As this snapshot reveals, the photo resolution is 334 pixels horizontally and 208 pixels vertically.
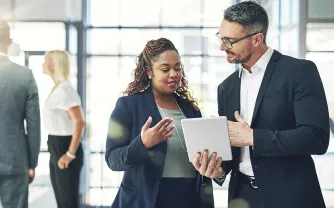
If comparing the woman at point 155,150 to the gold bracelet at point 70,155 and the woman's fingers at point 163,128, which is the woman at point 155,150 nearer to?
the woman's fingers at point 163,128

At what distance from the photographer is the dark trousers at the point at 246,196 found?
1.56m

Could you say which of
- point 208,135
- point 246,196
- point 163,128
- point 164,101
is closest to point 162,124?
point 163,128

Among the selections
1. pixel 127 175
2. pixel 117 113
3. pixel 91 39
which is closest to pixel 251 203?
pixel 127 175

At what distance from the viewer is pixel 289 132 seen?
140 cm

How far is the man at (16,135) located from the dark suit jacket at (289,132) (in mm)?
1510

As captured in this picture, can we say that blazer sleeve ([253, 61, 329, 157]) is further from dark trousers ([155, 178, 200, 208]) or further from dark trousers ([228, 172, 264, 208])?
dark trousers ([155, 178, 200, 208])

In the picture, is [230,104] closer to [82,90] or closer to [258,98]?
[258,98]

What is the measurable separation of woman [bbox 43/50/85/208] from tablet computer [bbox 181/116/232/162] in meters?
1.96

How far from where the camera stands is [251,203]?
62.5 inches

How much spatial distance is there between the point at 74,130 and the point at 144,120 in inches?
67.9

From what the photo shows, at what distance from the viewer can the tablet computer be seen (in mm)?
1451

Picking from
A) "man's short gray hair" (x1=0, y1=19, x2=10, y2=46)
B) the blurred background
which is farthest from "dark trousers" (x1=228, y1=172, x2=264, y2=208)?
the blurred background

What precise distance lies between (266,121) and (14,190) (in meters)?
1.72

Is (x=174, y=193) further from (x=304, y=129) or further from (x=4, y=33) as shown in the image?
(x=4, y=33)
